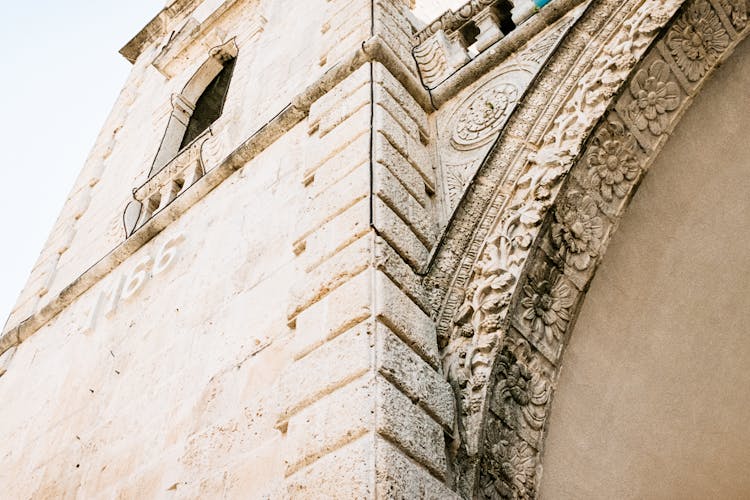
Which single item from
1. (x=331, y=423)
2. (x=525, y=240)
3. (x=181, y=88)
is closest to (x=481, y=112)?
(x=525, y=240)

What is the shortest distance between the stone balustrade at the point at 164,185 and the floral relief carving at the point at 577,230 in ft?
10.4

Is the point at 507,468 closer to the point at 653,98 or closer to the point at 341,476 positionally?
the point at 341,476

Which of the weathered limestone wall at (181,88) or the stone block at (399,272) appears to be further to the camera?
the weathered limestone wall at (181,88)

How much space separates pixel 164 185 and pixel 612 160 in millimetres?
3691

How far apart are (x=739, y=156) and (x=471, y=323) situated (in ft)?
5.71

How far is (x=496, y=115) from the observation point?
363 centimetres

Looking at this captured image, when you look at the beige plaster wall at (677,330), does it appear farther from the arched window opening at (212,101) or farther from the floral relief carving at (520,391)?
the arched window opening at (212,101)

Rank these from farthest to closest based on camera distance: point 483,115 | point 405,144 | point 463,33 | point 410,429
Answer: point 463,33, point 483,115, point 405,144, point 410,429

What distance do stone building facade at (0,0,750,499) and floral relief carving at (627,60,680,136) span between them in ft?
0.05

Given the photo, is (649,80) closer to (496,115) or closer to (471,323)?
(496,115)

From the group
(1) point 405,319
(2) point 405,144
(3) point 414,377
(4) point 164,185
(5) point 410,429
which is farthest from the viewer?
(4) point 164,185

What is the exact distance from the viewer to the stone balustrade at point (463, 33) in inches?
167

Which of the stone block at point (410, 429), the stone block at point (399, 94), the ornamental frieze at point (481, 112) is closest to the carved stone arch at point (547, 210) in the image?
the stone block at point (410, 429)

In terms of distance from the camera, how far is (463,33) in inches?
182
